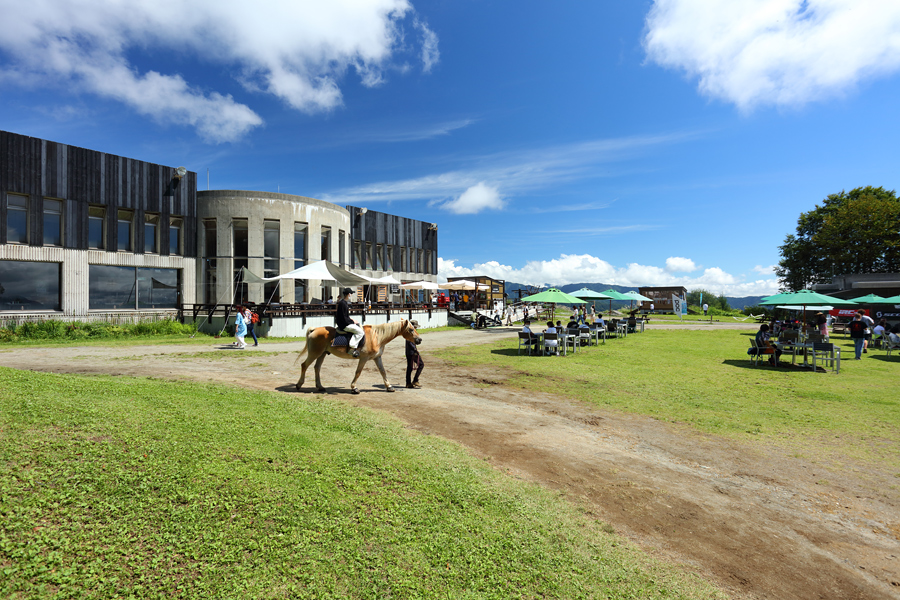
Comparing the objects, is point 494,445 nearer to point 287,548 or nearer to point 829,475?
point 287,548

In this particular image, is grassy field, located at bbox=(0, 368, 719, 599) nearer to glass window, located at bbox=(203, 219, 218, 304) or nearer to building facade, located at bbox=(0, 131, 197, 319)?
building facade, located at bbox=(0, 131, 197, 319)

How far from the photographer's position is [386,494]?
4223mm

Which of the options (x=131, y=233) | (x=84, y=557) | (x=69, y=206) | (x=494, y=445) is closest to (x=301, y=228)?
(x=131, y=233)

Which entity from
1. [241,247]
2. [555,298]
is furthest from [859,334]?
[241,247]

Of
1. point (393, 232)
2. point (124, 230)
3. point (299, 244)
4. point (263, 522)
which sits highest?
point (393, 232)

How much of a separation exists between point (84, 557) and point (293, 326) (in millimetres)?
19897

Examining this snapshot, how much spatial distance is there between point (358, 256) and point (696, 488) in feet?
119

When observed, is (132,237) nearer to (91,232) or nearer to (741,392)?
(91,232)

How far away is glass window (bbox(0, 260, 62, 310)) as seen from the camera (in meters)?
20.1

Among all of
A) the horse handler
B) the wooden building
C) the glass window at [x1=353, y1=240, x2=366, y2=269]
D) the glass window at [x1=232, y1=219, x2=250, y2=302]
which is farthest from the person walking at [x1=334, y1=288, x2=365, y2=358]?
the wooden building

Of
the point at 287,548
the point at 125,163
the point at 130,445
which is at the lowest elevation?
the point at 287,548

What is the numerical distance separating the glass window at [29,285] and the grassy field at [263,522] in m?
21.5

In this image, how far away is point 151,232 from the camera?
25031 mm

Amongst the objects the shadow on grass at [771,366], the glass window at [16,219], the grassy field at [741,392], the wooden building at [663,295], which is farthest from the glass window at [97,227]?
the wooden building at [663,295]
